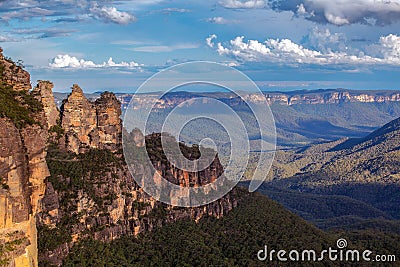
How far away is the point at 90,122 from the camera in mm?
62281

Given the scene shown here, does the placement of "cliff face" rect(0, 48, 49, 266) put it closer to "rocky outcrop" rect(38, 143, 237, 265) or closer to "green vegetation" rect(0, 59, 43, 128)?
"green vegetation" rect(0, 59, 43, 128)

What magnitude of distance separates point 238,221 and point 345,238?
1388 centimetres

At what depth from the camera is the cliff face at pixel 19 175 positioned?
23.3 meters

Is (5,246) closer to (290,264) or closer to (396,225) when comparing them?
(290,264)

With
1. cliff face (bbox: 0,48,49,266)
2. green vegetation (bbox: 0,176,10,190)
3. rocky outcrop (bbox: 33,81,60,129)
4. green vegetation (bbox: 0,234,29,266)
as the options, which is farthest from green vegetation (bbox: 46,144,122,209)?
green vegetation (bbox: 0,176,10,190)

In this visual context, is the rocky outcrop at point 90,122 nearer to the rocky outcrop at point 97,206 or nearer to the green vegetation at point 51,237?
the rocky outcrop at point 97,206

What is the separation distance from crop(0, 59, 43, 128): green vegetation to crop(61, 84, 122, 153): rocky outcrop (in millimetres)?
27942

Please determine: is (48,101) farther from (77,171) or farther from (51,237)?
(51,237)

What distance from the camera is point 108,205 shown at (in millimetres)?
53688

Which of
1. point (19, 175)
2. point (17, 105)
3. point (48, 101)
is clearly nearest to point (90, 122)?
point (48, 101)

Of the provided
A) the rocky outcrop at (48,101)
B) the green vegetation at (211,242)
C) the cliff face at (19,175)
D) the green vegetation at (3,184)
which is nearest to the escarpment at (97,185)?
the green vegetation at (211,242)

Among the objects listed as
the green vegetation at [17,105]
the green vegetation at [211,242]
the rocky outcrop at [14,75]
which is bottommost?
the green vegetation at [211,242]

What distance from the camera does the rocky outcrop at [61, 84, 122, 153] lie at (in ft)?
194

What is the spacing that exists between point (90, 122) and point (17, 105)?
35.0m
